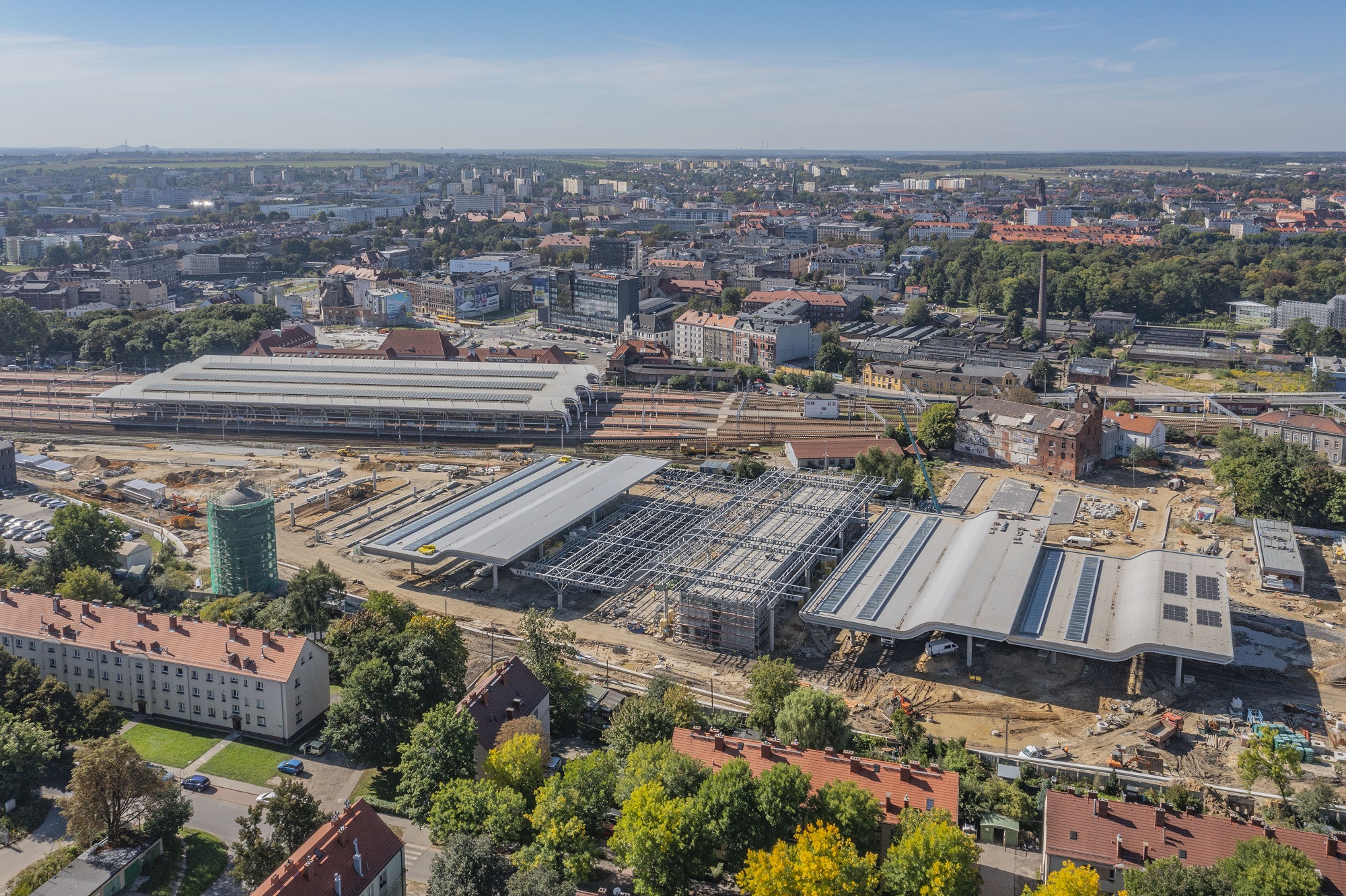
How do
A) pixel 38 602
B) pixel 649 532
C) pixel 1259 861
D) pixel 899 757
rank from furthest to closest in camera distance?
pixel 649 532 → pixel 38 602 → pixel 899 757 → pixel 1259 861

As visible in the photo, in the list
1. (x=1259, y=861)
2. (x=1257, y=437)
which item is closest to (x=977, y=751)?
(x=1259, y=861)

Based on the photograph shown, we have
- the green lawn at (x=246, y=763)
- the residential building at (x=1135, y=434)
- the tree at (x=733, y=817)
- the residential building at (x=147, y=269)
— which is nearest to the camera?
the tree at (x=733, y=817)

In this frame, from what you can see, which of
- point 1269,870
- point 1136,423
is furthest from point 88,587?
point 1136,423

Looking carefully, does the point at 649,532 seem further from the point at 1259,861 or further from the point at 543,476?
the point at 1259,861

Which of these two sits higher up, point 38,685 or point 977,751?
point 38,685

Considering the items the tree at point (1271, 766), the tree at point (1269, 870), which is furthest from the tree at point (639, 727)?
the tree at point (1271, 766)

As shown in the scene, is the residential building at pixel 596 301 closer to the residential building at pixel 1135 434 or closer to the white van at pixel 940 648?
the residential building at pixel 1135 434

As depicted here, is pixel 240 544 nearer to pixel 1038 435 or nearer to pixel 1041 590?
pixel 1041 590
